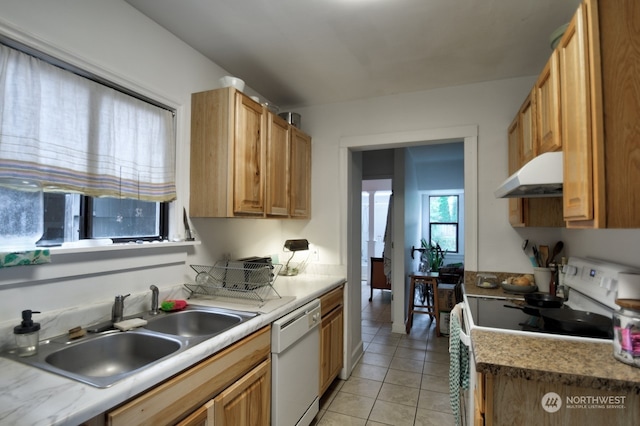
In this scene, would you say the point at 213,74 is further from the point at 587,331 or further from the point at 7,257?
the point at 587,331

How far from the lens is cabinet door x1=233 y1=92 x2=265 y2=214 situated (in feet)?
6.48

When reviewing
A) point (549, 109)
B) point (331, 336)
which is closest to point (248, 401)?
point (331, 336)

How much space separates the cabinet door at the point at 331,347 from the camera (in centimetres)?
234

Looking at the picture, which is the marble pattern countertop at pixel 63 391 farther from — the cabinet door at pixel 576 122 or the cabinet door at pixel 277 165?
the cabinet door at pixel 576 122

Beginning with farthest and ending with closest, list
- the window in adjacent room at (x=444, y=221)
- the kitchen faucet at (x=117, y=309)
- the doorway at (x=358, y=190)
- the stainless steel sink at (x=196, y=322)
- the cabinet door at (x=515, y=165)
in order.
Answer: the window in adjacent room at (x=444, y=221) → the doorway at (x=358, y=190) → the cabinet door at (x=515, y=165) → the stainless steel sink at (x=196, y=322) → the kitchen faucet at (x=117, y=309)

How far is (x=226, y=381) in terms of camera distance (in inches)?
52.6

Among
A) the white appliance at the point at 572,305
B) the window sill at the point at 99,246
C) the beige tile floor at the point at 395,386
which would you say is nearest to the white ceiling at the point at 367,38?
the window sill at the point at 99,246

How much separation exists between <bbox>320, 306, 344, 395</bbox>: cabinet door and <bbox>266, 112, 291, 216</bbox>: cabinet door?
0.93 metres

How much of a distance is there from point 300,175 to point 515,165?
167 cm

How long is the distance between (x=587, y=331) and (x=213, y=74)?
2.57 meters

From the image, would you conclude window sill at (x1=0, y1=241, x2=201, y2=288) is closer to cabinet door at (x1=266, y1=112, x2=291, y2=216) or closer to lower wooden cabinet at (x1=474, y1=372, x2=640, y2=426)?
cabinet door at (x1=266, y1=112, x2=291, y2=216)

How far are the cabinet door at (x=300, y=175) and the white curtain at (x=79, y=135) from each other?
1.03 meters

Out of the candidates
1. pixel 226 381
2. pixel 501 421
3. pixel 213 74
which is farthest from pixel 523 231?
pixel 213 74

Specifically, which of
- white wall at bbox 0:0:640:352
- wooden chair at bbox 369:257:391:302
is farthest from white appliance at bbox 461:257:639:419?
wooden chair at bbox 369:257:391:302
